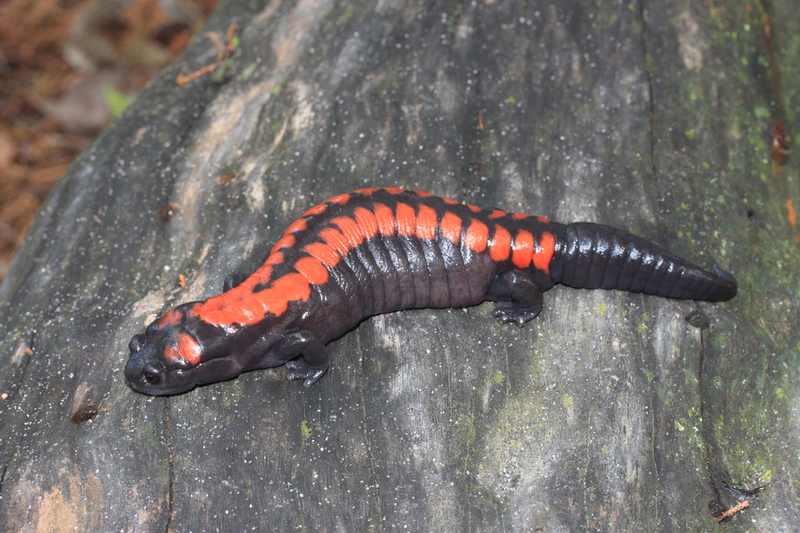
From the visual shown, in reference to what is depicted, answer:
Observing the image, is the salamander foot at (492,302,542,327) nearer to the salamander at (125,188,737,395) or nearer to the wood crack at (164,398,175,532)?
the salamander at (125,188,737,395)

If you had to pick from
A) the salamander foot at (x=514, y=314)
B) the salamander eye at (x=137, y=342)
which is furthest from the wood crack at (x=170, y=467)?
the salamander foot at (x=514, y=314)

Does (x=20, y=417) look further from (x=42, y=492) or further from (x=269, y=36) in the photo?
(x=269, y=36)

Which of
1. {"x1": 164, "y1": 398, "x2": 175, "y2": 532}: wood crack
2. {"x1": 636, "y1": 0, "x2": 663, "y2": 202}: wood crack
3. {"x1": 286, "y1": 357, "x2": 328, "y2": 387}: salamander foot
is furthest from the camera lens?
{"x1": 636, "y1": 0, "x2": 663, "y2": 202}: wood crack

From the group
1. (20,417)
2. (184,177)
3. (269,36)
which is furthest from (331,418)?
(269,36)

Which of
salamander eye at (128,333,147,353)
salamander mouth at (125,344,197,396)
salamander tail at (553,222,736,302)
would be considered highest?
salamander eye at (128,333,147,353)

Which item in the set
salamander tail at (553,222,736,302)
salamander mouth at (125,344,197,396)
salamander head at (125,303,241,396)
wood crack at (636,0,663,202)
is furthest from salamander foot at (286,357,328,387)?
wood crack at (636,0,663,202)

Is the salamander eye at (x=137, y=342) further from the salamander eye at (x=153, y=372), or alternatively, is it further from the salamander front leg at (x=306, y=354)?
the salamander front leg at (x=306, y=354)

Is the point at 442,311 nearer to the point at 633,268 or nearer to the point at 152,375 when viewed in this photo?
the point at 633,268

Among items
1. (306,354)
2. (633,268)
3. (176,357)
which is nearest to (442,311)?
(306,354)

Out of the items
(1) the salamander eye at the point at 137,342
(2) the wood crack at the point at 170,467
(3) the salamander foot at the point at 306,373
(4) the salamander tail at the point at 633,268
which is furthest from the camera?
(4) the salamander tail at the point at 633,268
